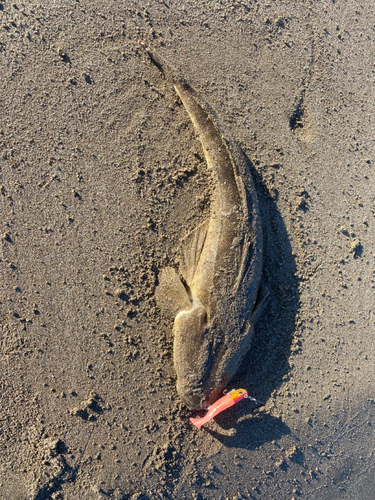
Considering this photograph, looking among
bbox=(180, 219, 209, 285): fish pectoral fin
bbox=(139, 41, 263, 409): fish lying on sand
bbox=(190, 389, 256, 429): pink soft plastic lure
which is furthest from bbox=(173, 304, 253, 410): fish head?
bbox=(180, 219, 209, 285): fish pectoral fin

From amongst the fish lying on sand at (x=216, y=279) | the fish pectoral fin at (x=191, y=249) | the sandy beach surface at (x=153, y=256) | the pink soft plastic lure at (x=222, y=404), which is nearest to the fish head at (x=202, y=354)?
the fish lying on sand at (x=216, y=279)

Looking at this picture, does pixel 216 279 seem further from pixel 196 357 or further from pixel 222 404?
pixel 222 404

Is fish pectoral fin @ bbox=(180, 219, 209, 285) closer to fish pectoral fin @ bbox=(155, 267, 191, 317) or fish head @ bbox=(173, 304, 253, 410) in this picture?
fish pectoral fin @ bbox=(155, 267, 191, 317)

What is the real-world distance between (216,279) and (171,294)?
1.89 ft

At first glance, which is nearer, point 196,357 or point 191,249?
point 196,357

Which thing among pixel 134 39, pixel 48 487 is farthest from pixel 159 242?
Result: pixel 48 487

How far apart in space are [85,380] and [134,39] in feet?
13.5

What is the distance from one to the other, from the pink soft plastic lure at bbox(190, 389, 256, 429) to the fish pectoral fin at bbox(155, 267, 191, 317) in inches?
42.8

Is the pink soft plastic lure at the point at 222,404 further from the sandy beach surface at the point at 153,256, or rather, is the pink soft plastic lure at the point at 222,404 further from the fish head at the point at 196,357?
the sandy beach surface at the point at 153,256

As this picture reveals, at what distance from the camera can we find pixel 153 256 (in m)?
3.94

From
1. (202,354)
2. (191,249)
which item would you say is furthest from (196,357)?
(191,249)

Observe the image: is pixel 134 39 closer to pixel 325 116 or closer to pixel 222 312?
pixel 325 116

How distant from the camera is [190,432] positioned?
3902 millimetres

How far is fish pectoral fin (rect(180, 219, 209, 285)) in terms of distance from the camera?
3.82m
